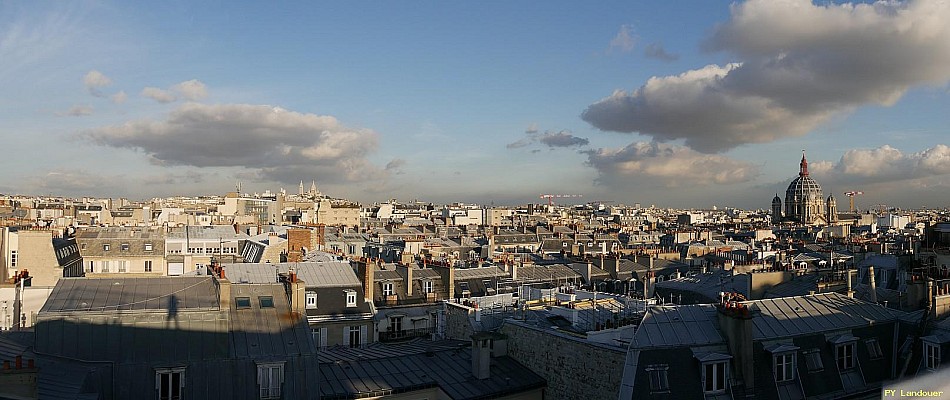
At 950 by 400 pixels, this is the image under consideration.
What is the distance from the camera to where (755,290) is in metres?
28.6

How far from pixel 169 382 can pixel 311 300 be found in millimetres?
11787

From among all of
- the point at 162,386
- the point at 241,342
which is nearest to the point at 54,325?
the point at 162,386

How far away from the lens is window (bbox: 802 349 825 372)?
17125mm

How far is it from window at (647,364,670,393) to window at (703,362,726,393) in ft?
2.96

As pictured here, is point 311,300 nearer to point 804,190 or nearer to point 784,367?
point 784,367

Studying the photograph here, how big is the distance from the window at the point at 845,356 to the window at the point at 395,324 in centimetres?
1588

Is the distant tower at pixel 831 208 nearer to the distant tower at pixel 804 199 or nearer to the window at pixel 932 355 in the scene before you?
the distant tower at pixel 804 199

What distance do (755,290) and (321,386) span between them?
18407mm

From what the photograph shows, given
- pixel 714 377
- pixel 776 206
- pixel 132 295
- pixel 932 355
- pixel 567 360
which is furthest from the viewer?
pixel 776 206

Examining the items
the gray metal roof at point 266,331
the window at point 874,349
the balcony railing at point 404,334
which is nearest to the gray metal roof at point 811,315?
the window at point 874,349

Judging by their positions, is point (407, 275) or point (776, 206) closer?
point (407, 275)

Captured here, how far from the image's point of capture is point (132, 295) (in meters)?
17.1

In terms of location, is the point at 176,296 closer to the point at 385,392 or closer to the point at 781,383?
the point at 385,392

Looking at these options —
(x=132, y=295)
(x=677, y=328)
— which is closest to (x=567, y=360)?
(x=677, y=328)
